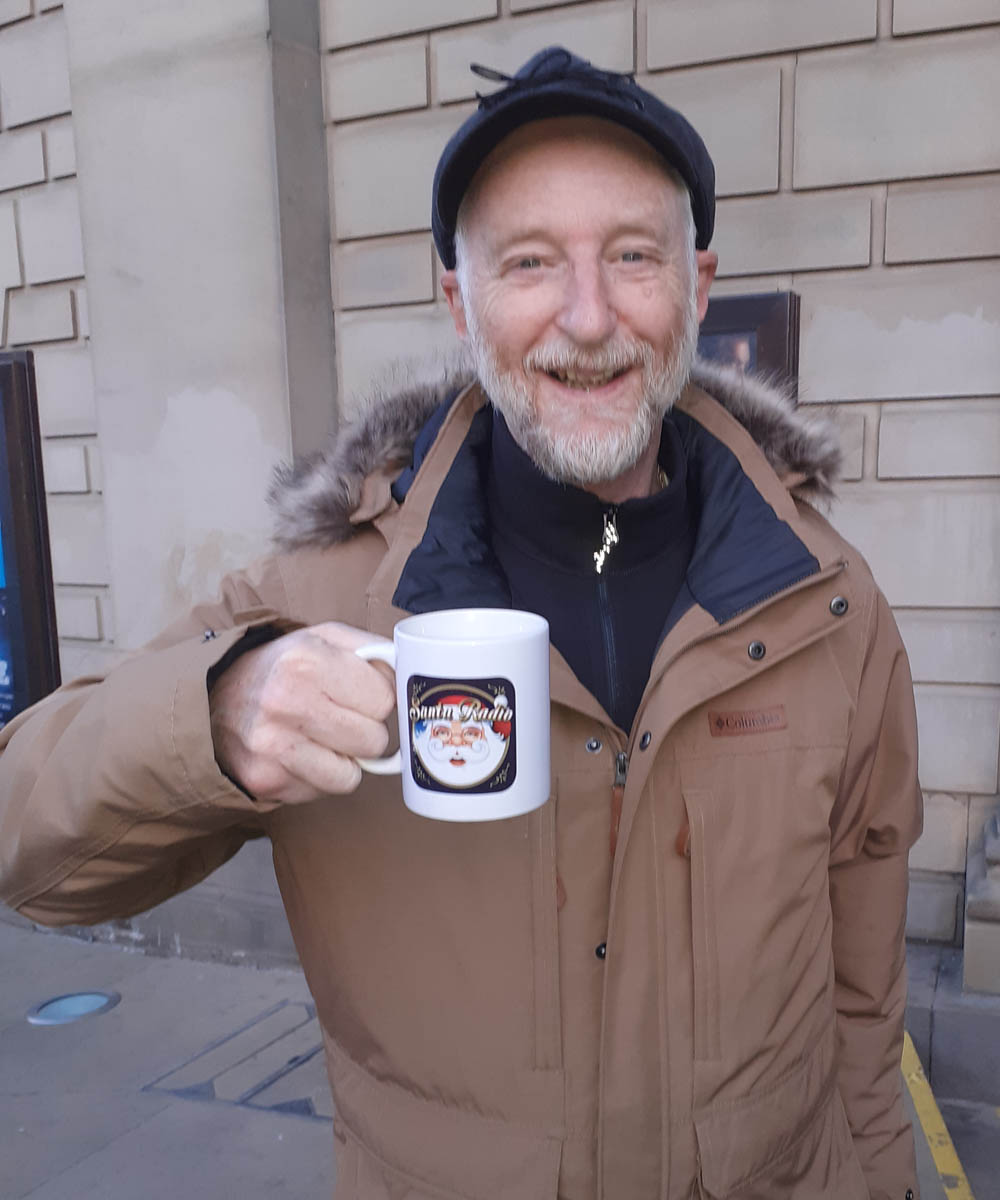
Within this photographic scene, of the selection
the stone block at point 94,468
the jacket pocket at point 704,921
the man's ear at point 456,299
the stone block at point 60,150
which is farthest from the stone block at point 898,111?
the stone block at point 94,468

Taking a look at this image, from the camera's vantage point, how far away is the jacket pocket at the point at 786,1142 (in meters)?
1.41

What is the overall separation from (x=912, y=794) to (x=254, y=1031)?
307 centimetres

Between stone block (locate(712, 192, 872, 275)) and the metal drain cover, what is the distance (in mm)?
3960

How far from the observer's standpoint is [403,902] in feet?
4.72

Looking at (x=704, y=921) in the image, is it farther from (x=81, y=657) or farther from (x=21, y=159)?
(x=21, y=159)

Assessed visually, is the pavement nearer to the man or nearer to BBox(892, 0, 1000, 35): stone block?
the man

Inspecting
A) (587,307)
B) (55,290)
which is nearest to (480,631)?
(587,307)

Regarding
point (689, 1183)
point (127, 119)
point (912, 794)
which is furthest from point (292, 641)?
point (127, 119)

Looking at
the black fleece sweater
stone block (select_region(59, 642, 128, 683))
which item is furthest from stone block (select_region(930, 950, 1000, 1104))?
stone block (select_region(59, 642, 128, 683))

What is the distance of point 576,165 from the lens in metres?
1.55

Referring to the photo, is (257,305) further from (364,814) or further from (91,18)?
(364,814)

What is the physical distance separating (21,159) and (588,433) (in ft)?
16.1

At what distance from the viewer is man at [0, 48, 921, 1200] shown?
1392mm

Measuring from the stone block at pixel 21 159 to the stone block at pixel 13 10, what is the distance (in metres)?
0.55
